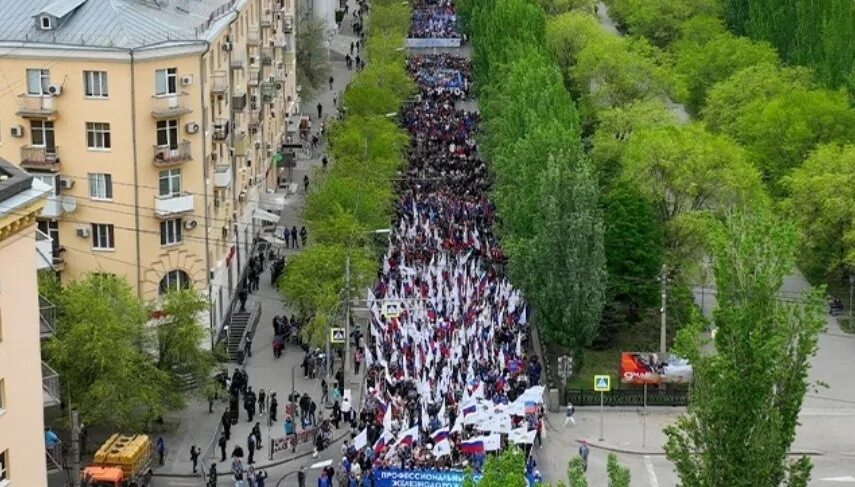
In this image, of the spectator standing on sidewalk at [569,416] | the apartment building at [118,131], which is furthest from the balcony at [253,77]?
the spectator standing on sidewalk at [569,416]

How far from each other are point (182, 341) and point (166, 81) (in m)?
12.5

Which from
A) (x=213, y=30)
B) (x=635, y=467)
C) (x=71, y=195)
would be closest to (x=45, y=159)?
(x=71, y=195)

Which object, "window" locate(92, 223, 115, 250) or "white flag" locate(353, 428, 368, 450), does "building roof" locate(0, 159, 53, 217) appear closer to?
"white flag" locate(353, 428, 368, 450)

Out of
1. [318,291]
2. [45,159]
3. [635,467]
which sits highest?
[45,159]

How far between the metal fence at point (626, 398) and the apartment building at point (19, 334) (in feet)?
105

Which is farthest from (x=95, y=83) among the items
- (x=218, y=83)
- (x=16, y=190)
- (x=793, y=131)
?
(x=793, y=131)

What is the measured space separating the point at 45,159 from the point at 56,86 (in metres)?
3.15

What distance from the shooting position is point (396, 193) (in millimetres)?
110562

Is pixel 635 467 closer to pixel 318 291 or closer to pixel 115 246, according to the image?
pixel 318 291

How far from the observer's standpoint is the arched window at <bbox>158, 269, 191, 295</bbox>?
83.8 metres

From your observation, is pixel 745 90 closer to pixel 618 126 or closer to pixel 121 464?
pixel 618 126

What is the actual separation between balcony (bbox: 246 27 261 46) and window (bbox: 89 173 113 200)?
72.3 ft

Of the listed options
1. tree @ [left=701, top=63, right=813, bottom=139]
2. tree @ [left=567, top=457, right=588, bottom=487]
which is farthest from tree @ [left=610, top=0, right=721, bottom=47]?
tree @ [left=567, top=457, right=588, bottom=487]

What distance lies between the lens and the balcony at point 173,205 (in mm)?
82812
